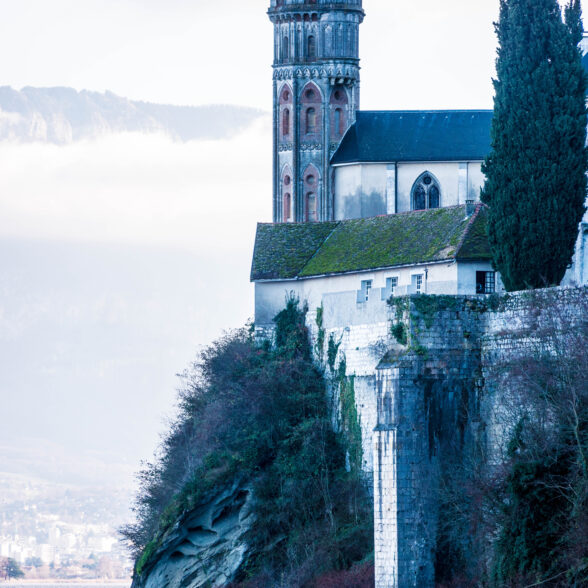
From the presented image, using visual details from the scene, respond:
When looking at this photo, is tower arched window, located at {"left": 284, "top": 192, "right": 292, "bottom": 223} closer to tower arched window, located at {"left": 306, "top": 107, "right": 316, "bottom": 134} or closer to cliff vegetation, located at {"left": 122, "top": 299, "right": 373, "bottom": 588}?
tower arched window, located at {"left": 306, "top": 107, "right": 316, "bottom": 134}

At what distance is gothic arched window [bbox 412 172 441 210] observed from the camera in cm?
9469

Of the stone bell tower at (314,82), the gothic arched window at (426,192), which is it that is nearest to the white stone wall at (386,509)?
the gothic arched window at (426,192)

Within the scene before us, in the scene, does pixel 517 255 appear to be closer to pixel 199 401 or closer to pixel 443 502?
pixel 443 502

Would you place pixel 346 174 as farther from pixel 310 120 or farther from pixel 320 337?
pixel 320 337

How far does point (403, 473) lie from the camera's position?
51.0 m

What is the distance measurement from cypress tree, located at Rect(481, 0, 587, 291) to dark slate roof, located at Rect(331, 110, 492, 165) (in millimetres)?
33659

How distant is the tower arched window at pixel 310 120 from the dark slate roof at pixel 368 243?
28.7m

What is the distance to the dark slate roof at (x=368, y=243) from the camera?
6347 centimetres

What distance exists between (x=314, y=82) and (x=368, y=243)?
3620 cm

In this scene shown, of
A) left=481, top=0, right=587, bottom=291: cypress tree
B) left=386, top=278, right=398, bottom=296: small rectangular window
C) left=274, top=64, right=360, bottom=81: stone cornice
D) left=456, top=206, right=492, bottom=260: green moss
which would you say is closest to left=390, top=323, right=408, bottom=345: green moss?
left=481, top=0, right=587, bottom=291: cypress tree

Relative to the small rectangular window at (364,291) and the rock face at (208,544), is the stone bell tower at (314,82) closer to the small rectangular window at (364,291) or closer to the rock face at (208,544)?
the small rectangular window at (364,291)

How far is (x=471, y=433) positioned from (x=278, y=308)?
64.4 feet

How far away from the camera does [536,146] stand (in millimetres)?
59406

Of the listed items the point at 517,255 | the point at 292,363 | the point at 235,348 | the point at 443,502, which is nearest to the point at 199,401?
the point at 235,348
